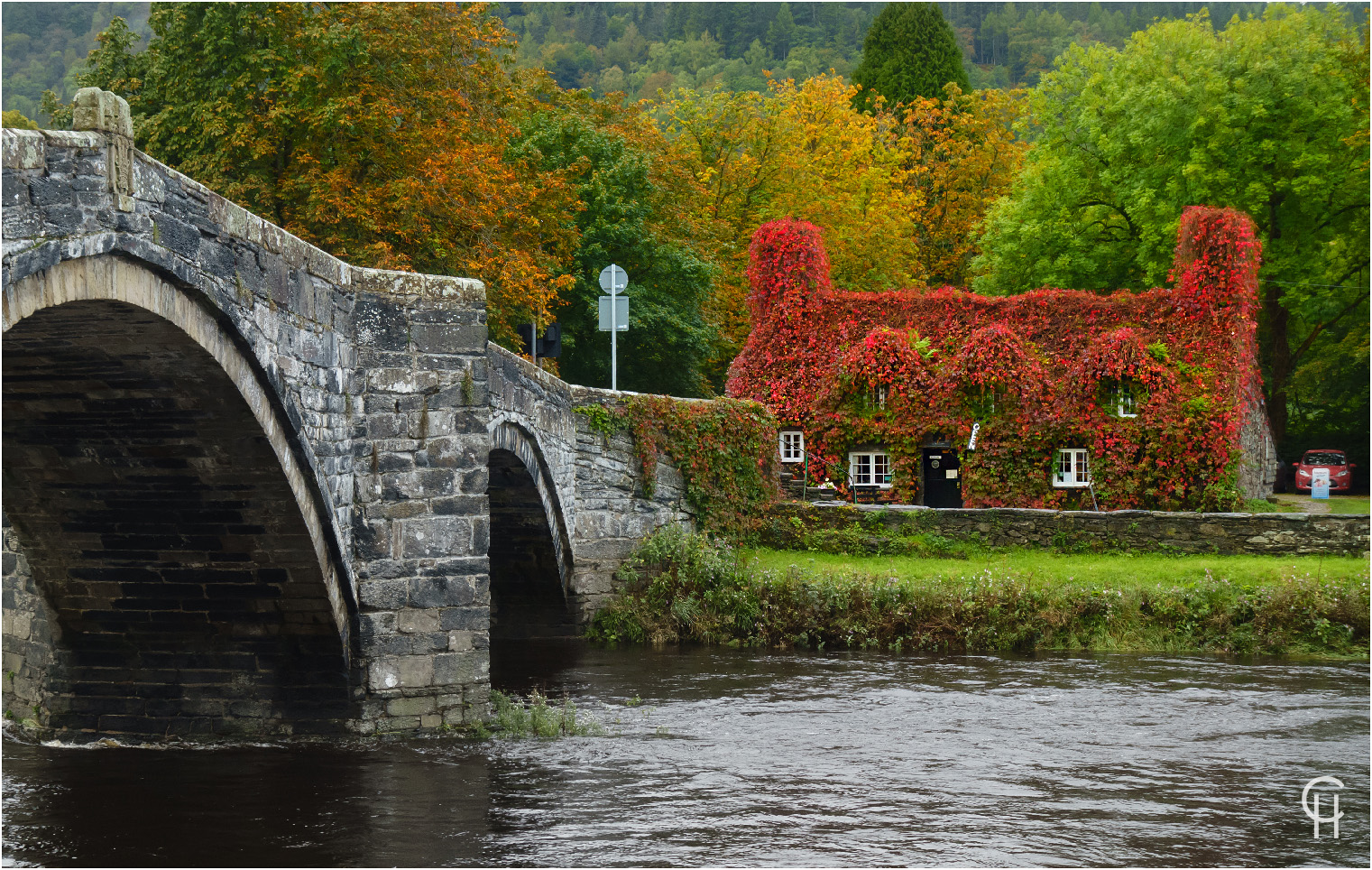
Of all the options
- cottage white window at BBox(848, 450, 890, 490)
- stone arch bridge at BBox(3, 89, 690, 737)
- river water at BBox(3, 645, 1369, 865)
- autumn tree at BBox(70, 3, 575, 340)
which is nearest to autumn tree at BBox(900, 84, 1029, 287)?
cottage white window at BBox(848, 450, 890, 490)

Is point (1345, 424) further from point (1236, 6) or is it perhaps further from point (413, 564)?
point (413, 564)

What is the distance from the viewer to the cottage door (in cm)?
2555

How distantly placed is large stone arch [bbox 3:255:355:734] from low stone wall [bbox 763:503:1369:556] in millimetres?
10848

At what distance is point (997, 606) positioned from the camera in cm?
1664

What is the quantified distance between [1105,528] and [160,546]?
44.6 ft

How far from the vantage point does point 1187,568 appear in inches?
713

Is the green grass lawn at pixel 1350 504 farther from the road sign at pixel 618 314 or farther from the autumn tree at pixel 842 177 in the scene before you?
the road sign at pixel 618 314

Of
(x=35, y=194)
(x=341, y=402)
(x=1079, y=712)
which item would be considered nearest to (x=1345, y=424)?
(x=1079, y=712)

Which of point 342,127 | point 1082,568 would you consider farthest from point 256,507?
point 1082,568

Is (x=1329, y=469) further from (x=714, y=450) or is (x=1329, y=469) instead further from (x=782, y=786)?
(x=782, y=786)

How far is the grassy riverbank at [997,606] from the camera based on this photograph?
53.4 feet

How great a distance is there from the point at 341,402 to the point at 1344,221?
2554 cm

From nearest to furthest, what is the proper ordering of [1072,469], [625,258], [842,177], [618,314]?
1. [618,314]
2. [1072,469]
3. [625,258]
4. [842,177]

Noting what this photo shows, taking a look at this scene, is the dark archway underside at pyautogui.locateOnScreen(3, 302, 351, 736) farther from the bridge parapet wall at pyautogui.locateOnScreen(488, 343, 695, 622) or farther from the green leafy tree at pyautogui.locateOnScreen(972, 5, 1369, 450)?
the green leafy tree at pyautogui.locateOnScreen(972, 5, 1369, 450)
